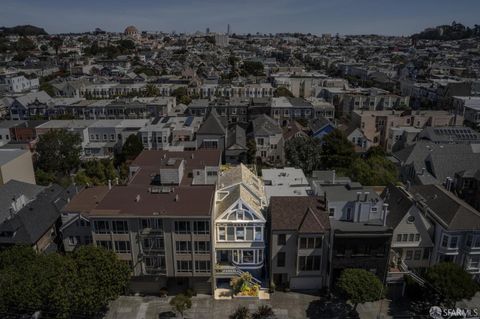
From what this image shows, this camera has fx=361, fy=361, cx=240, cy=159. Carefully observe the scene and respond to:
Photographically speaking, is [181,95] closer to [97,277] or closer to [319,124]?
[319,124]

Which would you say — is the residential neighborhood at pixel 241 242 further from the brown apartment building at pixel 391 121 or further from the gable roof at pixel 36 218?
the brown apartment building at pixel 391 121

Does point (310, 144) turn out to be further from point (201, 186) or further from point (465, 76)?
point (465, 76)

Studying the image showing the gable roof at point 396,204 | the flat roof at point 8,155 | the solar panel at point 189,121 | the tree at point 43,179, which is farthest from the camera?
the solar panel at point 189,121

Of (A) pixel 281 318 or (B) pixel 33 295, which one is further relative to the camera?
(A) pixel 281 318

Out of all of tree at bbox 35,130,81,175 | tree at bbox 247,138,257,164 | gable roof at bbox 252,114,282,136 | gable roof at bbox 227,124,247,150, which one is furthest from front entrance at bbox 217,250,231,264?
tree at bbox 35,130,81,175

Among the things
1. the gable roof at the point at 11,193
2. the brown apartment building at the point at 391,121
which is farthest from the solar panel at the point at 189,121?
the brown apartment building at the point at 391,121

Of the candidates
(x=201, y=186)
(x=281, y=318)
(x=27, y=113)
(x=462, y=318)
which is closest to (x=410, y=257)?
(x=462, y=318)

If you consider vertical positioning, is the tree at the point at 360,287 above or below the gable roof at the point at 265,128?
below

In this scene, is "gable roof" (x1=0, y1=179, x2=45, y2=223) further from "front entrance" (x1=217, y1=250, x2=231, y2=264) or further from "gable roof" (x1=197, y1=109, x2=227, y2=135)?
"gable roof" (x1=197, y1=109, x2=227, y2=135)
